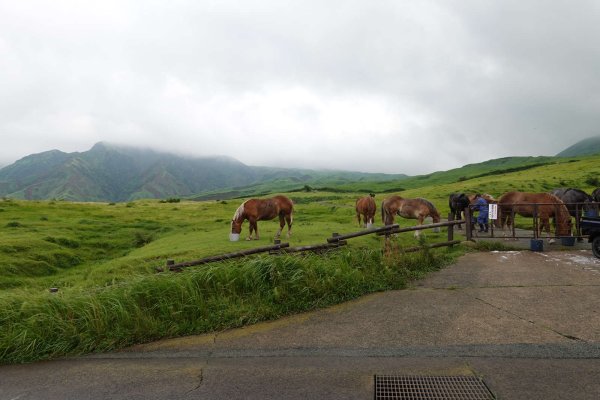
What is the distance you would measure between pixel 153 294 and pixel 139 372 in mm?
2312

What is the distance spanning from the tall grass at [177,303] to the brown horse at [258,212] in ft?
31.7

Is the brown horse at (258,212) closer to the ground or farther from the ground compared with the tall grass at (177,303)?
farther from the ground

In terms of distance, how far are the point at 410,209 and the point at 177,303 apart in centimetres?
1515

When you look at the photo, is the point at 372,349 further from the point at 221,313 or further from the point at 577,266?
the point at 577,266

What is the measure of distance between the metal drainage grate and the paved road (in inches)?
6.1

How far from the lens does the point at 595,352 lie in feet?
18.4

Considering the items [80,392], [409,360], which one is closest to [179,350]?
[80,392]

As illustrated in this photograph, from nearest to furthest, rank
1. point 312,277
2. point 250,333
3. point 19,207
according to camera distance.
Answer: point 250,333 → point 312,277 → point 19,207

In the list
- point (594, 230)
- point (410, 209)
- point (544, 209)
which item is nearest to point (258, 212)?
point (410, 209)

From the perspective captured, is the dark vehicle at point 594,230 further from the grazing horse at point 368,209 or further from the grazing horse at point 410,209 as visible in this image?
the grazing horse at point 368,209

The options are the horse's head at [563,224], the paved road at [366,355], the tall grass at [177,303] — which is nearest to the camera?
the paved road at [366,355]

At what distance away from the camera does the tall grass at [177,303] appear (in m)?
7.01

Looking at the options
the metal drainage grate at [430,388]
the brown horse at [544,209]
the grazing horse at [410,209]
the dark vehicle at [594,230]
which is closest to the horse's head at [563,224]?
the brown horse at [544,209]

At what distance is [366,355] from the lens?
601 cm
